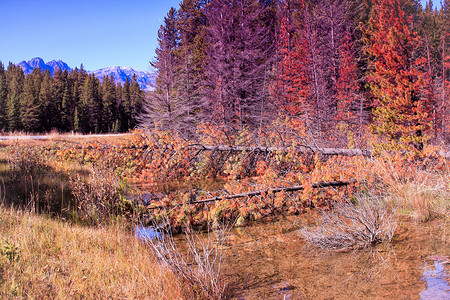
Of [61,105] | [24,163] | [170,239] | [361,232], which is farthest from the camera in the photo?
[61,105]

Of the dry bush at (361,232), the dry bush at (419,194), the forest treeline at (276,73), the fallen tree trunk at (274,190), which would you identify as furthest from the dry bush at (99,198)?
the forest treeline at (276,73)

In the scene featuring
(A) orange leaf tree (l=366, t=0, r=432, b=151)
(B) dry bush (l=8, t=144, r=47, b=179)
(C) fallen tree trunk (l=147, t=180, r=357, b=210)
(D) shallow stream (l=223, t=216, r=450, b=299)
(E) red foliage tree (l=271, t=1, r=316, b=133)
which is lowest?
(D) shallow stream (l=223, t=216, r=450, b=299)

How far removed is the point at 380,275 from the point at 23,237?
160 inches

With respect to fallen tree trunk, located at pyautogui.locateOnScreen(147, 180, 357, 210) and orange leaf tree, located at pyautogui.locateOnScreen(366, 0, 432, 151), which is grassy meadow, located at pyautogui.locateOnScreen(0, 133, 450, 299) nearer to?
fallen tree trunk, located at pyautogui.locateOnScreen(147, 180, 357, 210)

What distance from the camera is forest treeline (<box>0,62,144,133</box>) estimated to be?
45625 millimetres

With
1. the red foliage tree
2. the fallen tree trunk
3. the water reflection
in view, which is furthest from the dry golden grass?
the red foliage tree

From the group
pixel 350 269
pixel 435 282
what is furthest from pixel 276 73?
pixel 435 282

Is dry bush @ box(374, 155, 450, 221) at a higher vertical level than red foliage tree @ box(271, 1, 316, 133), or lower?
lower

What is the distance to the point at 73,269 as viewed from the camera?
2.86m

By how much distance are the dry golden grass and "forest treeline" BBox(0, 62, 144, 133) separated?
44071 millimetres

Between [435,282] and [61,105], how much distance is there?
2572 inches

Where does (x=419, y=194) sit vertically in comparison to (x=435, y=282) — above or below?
above

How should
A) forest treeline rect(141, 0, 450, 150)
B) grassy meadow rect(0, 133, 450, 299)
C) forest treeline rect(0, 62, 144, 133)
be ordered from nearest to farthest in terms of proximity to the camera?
grassy meadow rect(0, 133, 450, 299), forest treeline rect(141, 0, 450, 150), forest treeline rect(0, 62, 144, 133)

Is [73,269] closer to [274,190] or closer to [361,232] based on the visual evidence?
[361,232]
